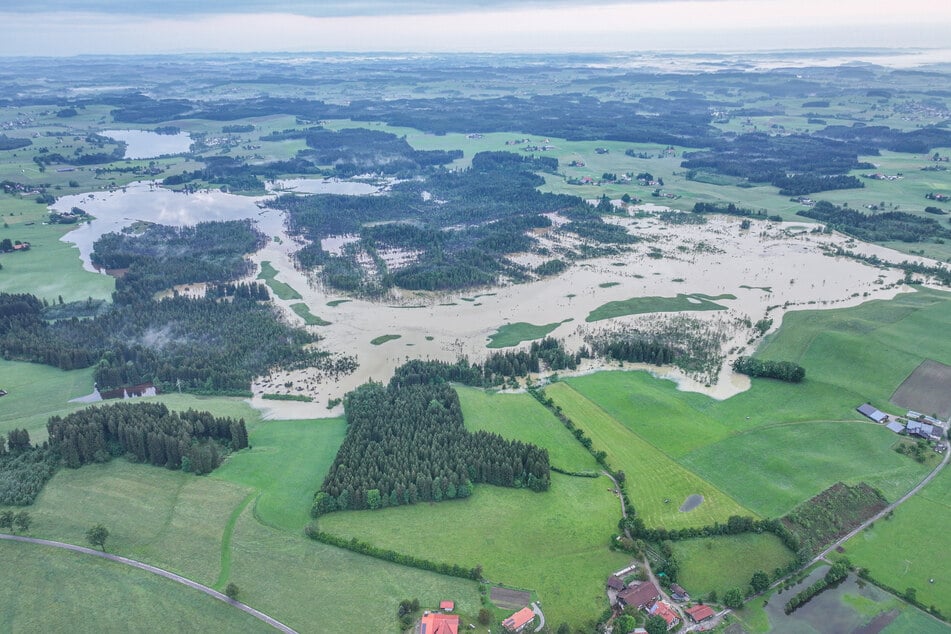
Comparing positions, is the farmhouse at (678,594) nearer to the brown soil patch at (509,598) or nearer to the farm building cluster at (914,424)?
the brown soil patch at (509,598)

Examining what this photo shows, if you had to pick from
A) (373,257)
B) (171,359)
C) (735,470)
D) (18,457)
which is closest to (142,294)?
(171,359)

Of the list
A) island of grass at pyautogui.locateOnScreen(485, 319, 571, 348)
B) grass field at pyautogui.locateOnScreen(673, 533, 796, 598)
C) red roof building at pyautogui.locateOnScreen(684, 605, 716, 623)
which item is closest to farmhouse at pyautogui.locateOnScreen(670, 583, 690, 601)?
grass field at pyautogui.locateOnScreen(673, 533, 796, 598)

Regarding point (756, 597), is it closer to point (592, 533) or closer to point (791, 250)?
point (592, 533)

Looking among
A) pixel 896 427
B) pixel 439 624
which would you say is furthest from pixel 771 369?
pixel 439 624

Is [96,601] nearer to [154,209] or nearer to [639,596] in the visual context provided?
[639,596]

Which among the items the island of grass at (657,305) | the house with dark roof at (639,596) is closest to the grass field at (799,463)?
the house with dark roof at (639,596)
